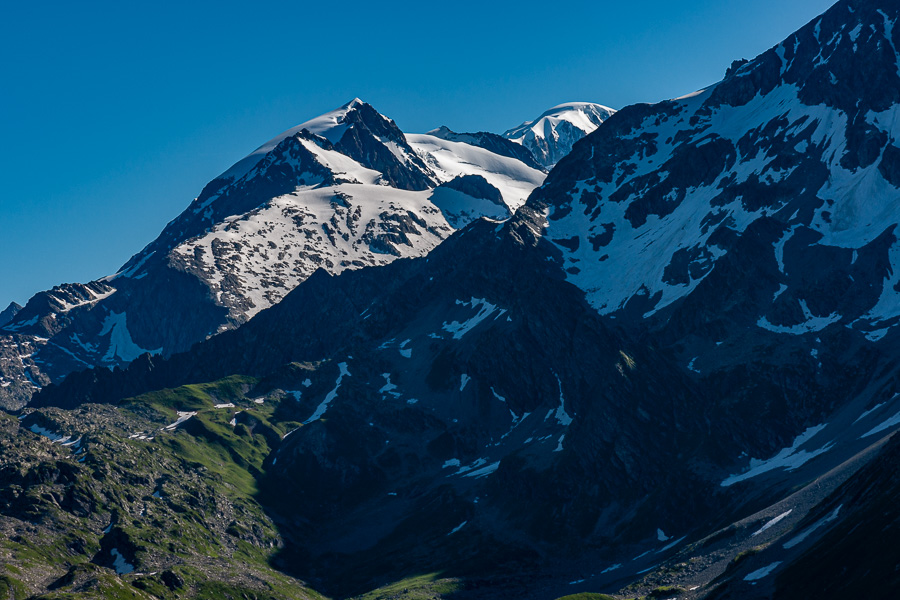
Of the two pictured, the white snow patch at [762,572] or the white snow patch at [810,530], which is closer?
the white snow patch at [762,572]

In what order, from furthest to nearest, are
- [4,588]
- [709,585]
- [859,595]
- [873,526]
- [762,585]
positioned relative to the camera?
1. [4,588]
2. [709,585]
3. [762,585]
4. [873,526]
5. [859,595]

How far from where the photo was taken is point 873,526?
150375 millimetres

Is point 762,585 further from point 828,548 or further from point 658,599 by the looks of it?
point 658,599

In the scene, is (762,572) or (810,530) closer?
(762,572)

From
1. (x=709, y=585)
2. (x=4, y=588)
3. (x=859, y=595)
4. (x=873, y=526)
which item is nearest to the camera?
(x=859, y=595)

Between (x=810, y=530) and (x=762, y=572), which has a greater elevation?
(x=810, y=530)

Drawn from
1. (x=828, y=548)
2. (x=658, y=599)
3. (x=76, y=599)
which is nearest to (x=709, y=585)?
(x=658, y=599)

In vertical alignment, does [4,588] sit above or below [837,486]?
above

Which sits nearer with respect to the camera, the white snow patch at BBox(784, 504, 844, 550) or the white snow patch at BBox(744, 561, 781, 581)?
the white snow patch at BBox(744, 561, 781, 581)

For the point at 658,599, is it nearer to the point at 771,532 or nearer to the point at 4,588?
the point at 771,532

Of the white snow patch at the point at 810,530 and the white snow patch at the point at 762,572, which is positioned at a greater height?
the white snow patch at the point at 810,530

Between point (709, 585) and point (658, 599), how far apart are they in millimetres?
13595

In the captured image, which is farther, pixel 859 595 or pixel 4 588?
pixel 4 588

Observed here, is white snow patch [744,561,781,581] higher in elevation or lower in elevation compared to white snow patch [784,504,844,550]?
Result: lower
